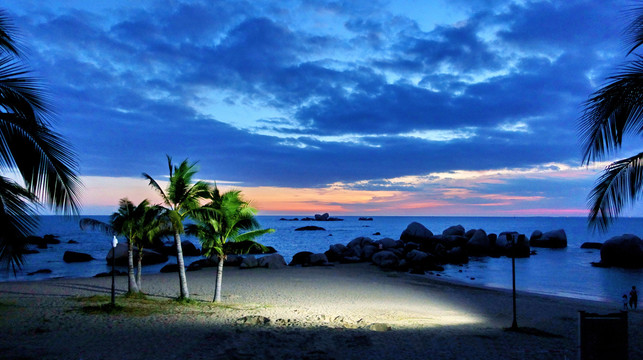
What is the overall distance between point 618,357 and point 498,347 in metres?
5.70

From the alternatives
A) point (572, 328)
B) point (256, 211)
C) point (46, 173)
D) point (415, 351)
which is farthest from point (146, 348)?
point (572, 328)

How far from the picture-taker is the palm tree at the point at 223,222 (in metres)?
18.8

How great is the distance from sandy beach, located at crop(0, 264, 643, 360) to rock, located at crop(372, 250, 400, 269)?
1257 centimetres

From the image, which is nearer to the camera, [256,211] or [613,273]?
[256,211]

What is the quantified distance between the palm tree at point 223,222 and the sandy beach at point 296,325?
3.03 m

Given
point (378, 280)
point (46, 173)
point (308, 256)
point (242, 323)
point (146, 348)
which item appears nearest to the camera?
point (46, 173)

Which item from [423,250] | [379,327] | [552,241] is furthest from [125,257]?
[552,241]

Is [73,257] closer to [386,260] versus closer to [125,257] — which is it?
[125,257]

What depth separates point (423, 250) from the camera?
2135 inches

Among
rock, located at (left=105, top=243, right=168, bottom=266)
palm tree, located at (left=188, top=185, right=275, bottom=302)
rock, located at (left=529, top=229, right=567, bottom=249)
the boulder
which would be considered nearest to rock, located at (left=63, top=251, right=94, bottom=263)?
rock, located at (left=105, top=243, right=168, bottom=266)

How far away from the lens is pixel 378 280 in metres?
31.4

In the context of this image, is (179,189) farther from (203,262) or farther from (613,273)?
(613,273)

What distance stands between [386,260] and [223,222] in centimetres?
2429

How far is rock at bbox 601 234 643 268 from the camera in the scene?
42.5 metres
